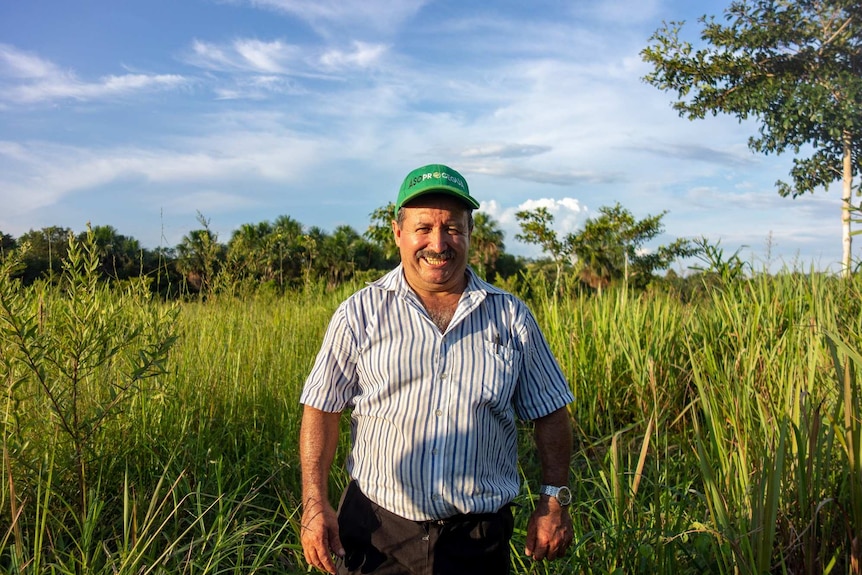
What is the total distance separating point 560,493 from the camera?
2193 millimetres

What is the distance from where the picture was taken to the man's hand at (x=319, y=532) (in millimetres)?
2174

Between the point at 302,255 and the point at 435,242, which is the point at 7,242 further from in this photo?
the point at 302,255

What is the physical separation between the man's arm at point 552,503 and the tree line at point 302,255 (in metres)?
2.06

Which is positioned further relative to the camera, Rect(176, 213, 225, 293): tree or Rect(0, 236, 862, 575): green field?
Rect(176, 213, 225, 293): tree

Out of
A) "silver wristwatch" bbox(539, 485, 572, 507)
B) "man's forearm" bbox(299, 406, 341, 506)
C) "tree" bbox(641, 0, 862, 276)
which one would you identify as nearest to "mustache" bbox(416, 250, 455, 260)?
"man's forearm" bbox(299, 406, 341, 506)

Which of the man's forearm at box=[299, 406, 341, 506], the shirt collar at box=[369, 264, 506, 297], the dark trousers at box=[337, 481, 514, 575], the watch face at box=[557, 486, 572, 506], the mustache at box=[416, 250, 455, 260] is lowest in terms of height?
the dark trousers at box=[337, 481, 514, 575]

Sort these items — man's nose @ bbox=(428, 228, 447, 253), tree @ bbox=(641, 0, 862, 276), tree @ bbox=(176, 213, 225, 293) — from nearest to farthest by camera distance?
man's nose @ bbox=(428, 228, 447, 253)
tree @ bbox=(176, 213, 225, 293)
tree @ bbox=(641, 0, 862, 276)

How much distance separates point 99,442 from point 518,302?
2266 mm

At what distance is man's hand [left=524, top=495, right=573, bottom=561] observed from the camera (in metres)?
2.18

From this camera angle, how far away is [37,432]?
325 centimetres

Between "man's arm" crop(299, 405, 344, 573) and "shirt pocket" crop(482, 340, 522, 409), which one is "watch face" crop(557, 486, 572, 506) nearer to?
"shirt pocket" crop(482, 340, 522, 409)

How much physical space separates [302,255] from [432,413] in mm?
7390

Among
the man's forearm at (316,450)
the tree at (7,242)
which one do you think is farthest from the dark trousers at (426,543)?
the tree at (7,242)

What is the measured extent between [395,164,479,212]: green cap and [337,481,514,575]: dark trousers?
97cm
